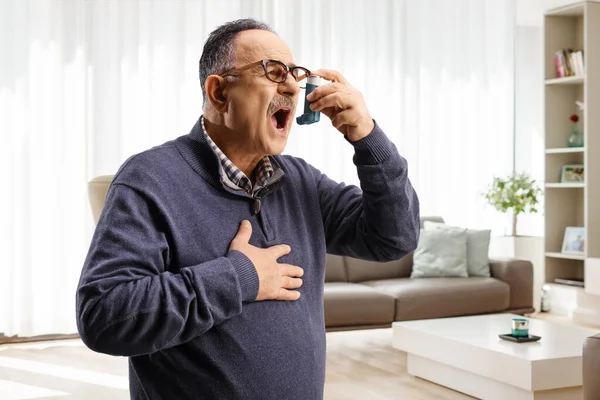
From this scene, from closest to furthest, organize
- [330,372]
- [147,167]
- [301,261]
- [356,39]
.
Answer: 1. [147,167]
2. [301,261]
3. [330,372]
4. [356,39]

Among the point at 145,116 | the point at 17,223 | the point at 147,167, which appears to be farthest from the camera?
the point at 145,116

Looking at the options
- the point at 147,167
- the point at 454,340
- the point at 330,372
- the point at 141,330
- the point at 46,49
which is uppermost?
the point at 46,49

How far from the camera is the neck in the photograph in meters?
1.50

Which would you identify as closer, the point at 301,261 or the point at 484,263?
the point at 301,261

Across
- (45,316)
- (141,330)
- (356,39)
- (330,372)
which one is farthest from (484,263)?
(141,330)

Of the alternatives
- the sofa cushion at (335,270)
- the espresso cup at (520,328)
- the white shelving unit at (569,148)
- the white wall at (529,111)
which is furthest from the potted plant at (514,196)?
the espresso cup at (520,328)

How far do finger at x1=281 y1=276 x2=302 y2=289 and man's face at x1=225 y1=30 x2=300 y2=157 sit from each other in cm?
24

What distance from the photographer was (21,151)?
5242 mm

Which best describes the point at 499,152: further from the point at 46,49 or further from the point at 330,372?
the point at 46,49

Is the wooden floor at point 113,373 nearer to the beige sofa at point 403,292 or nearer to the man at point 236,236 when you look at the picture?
the beige sofa at point 403,292

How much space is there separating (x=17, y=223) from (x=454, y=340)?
307 centimetres

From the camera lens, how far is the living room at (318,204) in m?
1.34

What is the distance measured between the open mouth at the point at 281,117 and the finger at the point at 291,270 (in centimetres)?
27

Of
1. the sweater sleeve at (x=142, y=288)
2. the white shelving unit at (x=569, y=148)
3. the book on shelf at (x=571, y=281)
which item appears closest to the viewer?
the sweater sleeve at (x=142, y=288)
